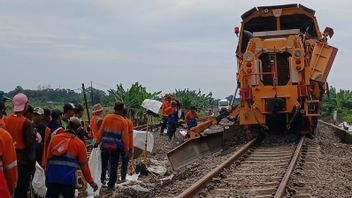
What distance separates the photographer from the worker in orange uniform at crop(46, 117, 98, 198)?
6.46m

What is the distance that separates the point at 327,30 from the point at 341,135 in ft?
14.0

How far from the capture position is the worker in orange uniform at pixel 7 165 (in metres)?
4.82

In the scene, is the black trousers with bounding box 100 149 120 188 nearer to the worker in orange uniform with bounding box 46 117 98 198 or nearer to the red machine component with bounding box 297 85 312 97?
the worker in orange uniform with bounding box 46 117 98 198

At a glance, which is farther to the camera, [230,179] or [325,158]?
[325,158]

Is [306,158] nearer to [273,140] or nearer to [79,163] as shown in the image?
[273,140]

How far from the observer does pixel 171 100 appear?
20734 millimetres

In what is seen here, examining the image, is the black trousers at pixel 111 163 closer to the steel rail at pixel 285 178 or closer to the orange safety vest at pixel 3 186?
the steel rail at pixel 285 178

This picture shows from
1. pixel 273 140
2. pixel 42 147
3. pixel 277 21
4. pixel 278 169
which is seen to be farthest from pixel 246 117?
pixel 42 147

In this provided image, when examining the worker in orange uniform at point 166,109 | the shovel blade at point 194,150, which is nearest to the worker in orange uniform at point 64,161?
the shovel blade at point 194,150

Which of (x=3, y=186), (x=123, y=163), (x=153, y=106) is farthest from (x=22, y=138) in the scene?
(x=153, y=106)

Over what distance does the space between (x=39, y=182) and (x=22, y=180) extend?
1.29 metres

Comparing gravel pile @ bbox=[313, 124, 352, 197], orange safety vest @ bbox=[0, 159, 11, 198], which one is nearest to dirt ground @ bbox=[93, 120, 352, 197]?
gravel pile @ bbox=[313, 124, 352, 197]

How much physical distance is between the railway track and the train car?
5.05 ft

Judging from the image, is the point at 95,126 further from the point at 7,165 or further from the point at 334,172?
the point at 7,165
